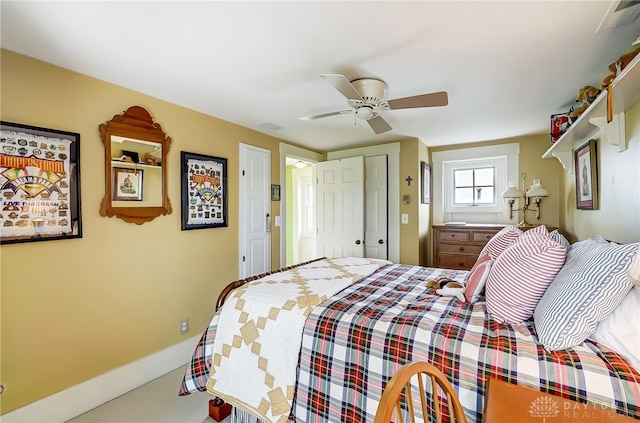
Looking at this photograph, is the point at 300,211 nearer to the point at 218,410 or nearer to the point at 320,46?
the point at 218,410

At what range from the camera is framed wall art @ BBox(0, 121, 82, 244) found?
63.7 inches

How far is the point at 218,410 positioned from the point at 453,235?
9.84 ft

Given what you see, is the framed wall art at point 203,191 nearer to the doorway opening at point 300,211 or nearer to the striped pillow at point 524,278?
the striped pillow at point 524,278

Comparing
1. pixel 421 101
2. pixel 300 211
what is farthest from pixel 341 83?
pixel 300 211

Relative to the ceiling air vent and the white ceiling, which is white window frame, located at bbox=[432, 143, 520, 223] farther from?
the ceiling air vent

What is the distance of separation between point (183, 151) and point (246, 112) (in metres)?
0.68

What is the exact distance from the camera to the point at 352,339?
1318 mm

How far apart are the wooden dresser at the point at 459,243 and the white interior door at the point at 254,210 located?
213 centimetres

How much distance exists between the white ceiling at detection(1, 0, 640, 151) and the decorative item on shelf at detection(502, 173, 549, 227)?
1.19 m

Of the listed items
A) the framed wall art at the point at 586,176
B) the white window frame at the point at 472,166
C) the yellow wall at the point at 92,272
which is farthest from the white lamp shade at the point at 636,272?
the white window frame at the point at 472,166

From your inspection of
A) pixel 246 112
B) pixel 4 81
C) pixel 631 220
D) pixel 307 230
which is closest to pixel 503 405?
pixel 631 220

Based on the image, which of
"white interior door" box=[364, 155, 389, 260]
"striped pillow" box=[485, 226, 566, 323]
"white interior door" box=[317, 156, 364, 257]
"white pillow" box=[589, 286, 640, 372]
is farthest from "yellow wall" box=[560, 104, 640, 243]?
"white interior door" box=[317, 156, 364, 257]

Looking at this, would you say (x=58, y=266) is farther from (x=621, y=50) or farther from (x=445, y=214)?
(x=445, y=214)

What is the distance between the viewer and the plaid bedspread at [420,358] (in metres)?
0.95
